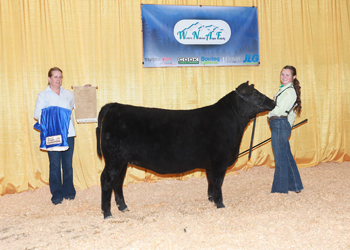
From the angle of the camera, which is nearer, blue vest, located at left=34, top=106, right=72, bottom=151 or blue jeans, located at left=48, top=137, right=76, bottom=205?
blue vest, located at left=34, top=106, right=72, bottom=151

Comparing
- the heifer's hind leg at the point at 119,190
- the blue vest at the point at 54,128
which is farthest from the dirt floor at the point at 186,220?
the blue vest at the point at 54,128

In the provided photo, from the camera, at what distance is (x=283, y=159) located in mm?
3729

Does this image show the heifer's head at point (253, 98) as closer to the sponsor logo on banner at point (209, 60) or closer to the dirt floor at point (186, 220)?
the dirt floor at point (186, 220)

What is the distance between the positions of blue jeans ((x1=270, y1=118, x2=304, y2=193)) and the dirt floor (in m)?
0.15

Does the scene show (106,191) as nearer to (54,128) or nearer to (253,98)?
(54,128)

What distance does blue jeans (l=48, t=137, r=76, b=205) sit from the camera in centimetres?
388

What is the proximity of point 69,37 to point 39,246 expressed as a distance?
305cm

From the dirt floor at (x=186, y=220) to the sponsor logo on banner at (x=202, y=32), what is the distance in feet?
7.58

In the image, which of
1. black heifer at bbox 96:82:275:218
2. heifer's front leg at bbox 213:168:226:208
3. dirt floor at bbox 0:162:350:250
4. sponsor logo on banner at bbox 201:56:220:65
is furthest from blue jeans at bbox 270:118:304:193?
sponsor logo on banner at bbox 201:56:220:65

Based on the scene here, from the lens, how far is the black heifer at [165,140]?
313 cm

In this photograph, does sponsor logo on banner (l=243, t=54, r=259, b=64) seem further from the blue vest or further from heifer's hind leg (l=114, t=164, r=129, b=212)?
the blue vest

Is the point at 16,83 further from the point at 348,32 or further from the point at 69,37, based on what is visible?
the point at 348,32

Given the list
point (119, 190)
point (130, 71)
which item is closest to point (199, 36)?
point (130, 71)

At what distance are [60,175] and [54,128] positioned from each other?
2.29ft
